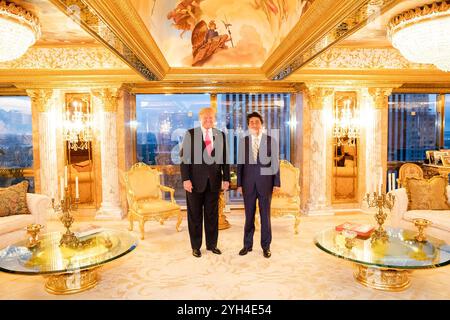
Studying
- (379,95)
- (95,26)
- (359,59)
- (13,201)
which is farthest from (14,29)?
(379,95)

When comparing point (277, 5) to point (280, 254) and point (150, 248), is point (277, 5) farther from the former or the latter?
point (150, 248)

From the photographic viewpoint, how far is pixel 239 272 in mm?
3924

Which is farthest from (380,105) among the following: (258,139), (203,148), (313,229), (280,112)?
(203,148)

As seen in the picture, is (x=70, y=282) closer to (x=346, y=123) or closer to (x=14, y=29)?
(x=14, y=29)

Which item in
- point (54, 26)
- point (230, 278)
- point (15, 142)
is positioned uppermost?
point (54, 26)

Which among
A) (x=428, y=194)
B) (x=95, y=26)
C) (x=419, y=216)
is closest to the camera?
(x=95, y=26)

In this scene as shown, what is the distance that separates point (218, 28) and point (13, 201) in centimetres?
415

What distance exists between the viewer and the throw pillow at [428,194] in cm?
500

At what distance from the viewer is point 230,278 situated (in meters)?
3.77

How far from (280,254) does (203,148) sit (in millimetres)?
1737

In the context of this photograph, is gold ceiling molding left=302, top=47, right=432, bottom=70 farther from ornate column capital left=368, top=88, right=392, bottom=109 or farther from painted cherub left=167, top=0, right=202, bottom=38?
painted cherub left=167, top=0, right=202, bottom=38

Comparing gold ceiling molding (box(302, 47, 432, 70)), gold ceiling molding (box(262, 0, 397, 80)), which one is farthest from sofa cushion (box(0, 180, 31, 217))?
gold ceiling molding (box(302, 47, 432, 70))

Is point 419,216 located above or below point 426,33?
below

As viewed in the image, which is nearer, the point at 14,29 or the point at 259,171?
the point at 14,29
